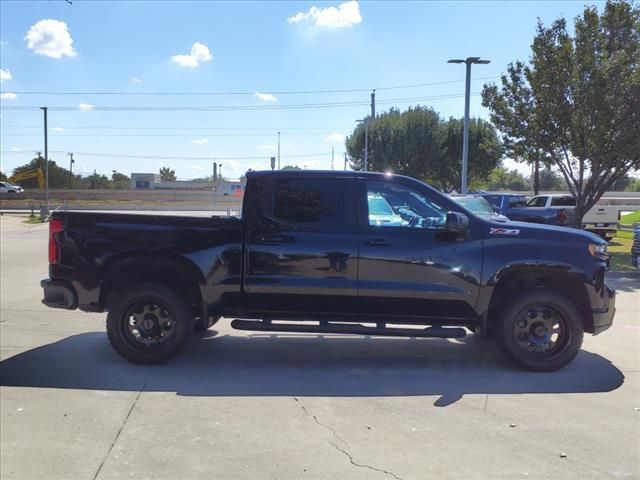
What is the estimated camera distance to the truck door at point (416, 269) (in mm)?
5312

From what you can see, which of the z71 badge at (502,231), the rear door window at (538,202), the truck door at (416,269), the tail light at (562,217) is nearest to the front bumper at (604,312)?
the z71 badge at (502,231)

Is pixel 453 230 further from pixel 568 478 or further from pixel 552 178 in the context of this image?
pixel 552 178

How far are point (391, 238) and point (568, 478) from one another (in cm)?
260

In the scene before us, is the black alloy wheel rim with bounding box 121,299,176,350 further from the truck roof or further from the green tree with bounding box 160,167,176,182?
the green tree with bounding box 160,167,176,182

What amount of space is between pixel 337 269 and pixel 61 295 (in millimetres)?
2890

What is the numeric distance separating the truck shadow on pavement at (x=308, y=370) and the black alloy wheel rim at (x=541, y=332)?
0.82ft

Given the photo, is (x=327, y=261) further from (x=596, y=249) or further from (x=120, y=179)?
(x=120, y=179)

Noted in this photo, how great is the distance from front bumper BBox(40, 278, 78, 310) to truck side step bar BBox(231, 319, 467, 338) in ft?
5.62

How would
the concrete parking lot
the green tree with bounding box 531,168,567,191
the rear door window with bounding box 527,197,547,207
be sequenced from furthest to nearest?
the green tree with bounding box 531,168,567,191 < the rear door window with bounding box 527,197,547,207 < the concrete parking lot

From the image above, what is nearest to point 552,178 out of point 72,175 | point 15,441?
point 72,175

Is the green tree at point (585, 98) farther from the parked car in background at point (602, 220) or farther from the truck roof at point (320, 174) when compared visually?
the truck roof at point (320, 174)

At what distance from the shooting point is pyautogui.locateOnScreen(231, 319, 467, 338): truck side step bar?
5.41m

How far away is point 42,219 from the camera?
34938mm

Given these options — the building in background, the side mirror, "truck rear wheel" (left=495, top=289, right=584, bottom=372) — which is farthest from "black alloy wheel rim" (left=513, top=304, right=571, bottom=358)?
the building in background
